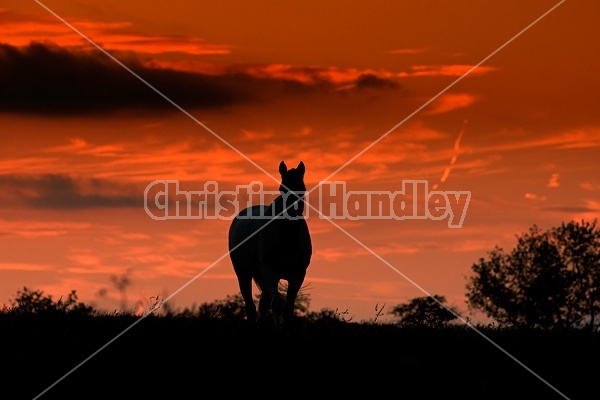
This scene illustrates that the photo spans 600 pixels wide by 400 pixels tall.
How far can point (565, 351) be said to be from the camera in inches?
572

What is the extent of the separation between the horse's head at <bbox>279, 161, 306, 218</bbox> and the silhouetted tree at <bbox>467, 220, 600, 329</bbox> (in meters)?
41.1

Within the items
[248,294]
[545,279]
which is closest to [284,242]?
[248,294]

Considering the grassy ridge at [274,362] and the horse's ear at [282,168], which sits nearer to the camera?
the grassy ridge at [274,362]

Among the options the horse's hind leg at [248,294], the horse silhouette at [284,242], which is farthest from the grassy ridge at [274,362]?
the horse's hind leg at [248,294]

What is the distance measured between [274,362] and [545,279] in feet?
158

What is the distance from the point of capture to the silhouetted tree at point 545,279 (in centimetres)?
5731

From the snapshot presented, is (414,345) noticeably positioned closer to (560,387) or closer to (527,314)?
(560,387)

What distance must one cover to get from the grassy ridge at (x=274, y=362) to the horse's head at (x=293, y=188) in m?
3.39

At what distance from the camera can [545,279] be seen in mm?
58250

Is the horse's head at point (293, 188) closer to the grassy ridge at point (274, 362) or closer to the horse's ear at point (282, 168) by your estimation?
the horse's ear at point (282, 168)

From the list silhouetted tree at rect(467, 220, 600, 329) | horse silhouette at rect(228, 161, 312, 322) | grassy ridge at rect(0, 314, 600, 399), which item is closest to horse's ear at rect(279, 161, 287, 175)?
horse silhouette at rect(228, 161, 312, 322)

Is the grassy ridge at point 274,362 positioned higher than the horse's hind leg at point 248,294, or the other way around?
the horse's hind leg at point 248,294

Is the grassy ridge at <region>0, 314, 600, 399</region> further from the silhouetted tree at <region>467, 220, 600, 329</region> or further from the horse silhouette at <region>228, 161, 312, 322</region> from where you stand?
the silhouetted tree at <region>467, 220, 600, 329</region>

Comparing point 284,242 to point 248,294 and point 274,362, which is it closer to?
point 248,294
